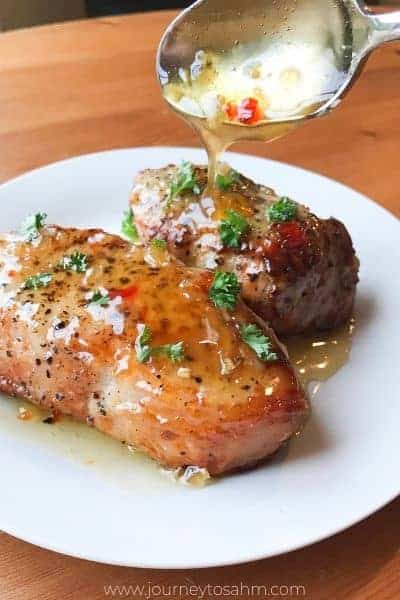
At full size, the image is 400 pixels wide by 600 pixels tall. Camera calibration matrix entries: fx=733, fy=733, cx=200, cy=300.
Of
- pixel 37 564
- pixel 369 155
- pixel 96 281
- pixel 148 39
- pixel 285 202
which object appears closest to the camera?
pixel 37 564

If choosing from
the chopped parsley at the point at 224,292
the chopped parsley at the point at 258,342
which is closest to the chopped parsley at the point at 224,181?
the chopped parsley at the point at 224,292

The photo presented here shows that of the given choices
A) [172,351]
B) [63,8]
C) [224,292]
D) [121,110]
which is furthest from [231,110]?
[63,8]

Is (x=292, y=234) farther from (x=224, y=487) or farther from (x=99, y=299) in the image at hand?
(x=224, y=487)

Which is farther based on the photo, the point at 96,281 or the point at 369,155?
the point at 369,155

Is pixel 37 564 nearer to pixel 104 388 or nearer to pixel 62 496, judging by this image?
pixel 62 496

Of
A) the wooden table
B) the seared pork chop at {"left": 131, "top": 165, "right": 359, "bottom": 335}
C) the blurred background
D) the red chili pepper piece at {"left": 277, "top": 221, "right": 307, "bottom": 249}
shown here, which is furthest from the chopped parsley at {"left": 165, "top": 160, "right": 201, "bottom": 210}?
the blurred background

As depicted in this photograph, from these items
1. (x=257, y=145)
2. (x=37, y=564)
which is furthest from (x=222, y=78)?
(x=37, y=564)

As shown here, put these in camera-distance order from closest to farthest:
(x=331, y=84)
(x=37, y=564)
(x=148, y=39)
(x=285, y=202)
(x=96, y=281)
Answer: (x=37, y=564) < (x=96, y=281) < (x=331, y=84) < (x=285, y=202) < (x=148, y=39)

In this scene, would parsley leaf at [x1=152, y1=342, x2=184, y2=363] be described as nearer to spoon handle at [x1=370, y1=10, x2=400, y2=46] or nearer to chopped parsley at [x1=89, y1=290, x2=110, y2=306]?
chopped parsley at [x1=89, y1=290, x2=110, y2=306]
